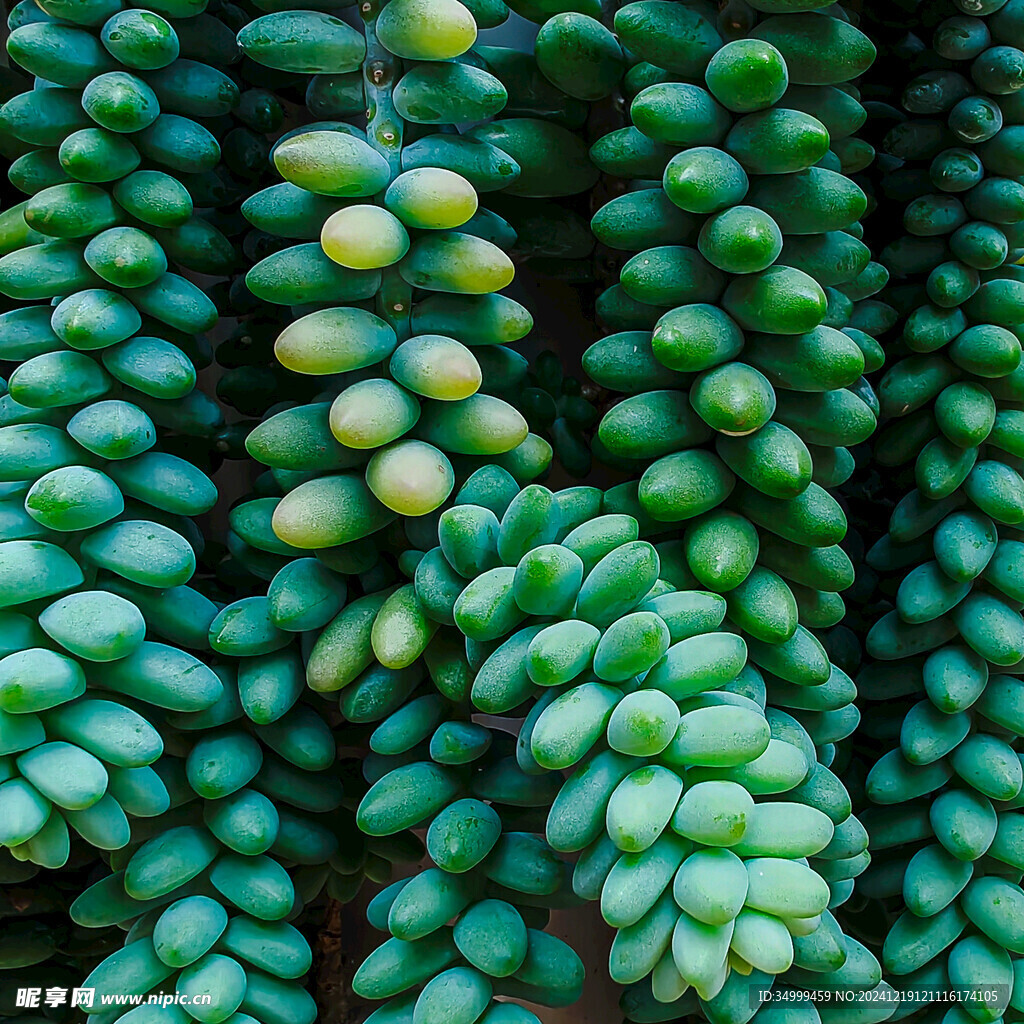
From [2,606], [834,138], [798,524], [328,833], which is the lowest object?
[328,833]

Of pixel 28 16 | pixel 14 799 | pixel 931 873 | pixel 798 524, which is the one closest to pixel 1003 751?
pixel 931 873

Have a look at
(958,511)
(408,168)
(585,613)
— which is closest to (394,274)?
(408,168)

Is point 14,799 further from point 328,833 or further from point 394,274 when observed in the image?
point 394,274

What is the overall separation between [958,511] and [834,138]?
0.20 metres

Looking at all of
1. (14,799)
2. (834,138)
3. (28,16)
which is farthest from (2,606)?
(834,138)

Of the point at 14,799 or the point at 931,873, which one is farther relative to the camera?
the point at 931,873

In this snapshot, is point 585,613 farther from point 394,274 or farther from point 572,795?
point 394,274

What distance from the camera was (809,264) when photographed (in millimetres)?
466

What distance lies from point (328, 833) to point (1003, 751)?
35 centimetres

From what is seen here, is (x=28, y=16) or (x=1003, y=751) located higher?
(x=28, y=16)

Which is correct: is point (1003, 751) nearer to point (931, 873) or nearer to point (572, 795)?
point (931, 873)

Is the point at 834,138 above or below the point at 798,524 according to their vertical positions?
above

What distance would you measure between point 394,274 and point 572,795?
0.81ft

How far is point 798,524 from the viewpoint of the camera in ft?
1.47
